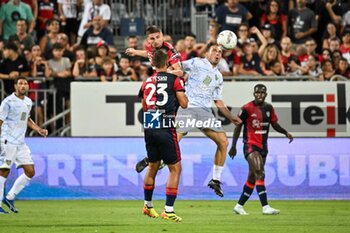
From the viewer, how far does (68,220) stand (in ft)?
55.4

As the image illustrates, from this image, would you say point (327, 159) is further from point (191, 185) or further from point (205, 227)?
point (205, 227)

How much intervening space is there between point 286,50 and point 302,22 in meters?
1.87

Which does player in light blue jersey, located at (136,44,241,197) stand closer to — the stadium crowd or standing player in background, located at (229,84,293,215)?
standing player in background, located at (229,84,293,215)

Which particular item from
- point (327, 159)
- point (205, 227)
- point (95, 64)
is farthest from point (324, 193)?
point (205, 227)

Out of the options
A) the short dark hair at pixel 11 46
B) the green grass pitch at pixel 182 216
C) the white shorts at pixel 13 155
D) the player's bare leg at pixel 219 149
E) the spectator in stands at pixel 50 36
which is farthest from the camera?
the spectator in stands at pixel 50 36

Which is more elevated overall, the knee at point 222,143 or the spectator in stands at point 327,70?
the spectator in stands at point 327,70

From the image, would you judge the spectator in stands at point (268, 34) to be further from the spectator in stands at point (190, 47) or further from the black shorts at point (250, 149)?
the black shorts at point (250, 149)

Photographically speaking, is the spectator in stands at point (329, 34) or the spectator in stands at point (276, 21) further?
the spectator in stands at point (276, 21)

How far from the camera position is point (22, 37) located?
82.0ft

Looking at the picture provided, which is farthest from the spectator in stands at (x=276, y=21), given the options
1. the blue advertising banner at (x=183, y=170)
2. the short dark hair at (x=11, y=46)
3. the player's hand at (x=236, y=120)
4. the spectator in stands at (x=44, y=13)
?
the player's hand at (x=236, y=120)

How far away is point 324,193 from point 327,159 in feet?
2.39

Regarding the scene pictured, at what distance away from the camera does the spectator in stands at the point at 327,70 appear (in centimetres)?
2372

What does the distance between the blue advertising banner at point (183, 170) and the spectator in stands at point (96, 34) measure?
413 cm

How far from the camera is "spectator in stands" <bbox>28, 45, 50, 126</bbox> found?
75.5ft
